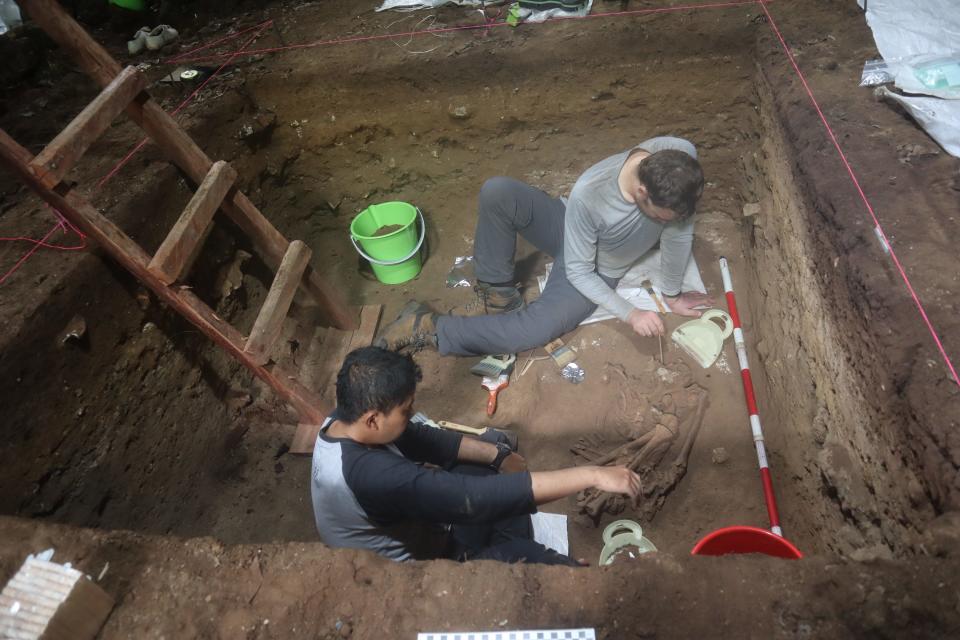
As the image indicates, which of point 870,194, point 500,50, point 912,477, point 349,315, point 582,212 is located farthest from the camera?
point 349,315

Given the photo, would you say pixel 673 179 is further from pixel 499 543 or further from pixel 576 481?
pixel 499 543

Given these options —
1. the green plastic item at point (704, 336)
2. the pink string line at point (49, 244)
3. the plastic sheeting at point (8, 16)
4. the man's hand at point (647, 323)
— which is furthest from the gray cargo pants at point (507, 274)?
the plastic sheeting at point (8, 16)

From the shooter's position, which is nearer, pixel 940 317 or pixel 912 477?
pixel 912 477

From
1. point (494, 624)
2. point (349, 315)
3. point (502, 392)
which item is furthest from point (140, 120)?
point (494, 624)

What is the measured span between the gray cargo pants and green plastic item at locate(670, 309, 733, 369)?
0.52 meters

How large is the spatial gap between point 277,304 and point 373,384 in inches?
58.6

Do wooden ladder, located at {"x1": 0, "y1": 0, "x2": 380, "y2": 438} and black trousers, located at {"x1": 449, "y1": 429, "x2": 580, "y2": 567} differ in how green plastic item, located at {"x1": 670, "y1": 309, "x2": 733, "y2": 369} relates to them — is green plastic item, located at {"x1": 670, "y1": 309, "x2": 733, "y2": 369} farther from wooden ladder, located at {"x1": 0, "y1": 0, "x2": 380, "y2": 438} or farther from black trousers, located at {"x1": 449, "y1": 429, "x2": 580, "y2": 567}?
wooden ladder, located at {"x1": 0, "y1": 0, "x2": 380, "y2": 438}

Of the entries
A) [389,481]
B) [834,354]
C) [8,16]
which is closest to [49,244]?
[389,481]

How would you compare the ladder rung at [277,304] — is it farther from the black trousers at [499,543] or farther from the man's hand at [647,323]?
the man's hand at [647,323]

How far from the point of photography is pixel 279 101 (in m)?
3.85

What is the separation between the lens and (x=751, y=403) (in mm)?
2717

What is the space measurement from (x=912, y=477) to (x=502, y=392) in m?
2.09

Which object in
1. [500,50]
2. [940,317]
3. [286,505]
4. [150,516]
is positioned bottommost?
[286,505]

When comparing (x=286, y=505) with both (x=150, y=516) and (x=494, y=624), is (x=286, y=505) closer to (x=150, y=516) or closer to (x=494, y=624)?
(x=150, y=516)
